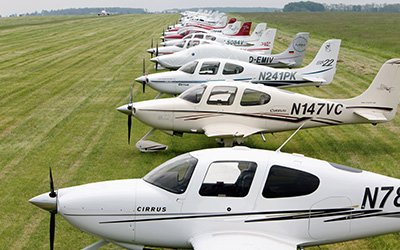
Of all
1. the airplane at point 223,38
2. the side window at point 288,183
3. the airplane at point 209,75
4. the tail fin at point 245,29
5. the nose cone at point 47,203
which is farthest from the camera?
the tail fin at point 245,29

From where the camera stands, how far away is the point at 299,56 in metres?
25.5

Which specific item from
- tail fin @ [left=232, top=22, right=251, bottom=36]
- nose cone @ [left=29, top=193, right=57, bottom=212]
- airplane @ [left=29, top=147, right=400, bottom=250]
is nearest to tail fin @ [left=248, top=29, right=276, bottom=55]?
tail fin @ [left=232, top=22, right=251, bottom=36]

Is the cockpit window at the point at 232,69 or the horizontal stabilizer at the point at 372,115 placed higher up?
the cockpit window at the point at 232,69

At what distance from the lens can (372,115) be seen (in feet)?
40.6

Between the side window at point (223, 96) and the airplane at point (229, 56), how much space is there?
365 inches

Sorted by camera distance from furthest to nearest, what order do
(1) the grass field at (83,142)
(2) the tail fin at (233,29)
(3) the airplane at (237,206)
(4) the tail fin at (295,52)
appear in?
(2) the tail fin at (233,29) < (4) the tail fin at (295,52) < (1) the grass field at (83,142) < (3) the airplane at (237,206)

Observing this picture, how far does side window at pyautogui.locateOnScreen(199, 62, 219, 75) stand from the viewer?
16.7 m

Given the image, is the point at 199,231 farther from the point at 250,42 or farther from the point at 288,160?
the point at 250,42

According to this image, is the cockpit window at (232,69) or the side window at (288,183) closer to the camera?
the side window at (288,183)

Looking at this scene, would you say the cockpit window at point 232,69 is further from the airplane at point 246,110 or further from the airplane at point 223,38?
the airplane at point 223,38

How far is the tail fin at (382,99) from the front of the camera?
12336 millimetres

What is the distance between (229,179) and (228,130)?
220 inches

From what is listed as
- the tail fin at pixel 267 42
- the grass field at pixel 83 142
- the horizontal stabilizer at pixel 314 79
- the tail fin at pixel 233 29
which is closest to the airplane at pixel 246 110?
the grass field at pixel 83 142

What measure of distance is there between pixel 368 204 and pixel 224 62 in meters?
11.1
